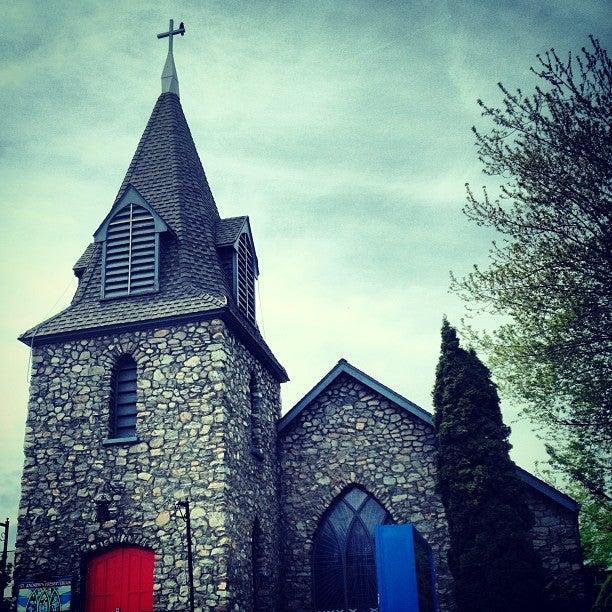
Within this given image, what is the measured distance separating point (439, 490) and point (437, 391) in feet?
7.26

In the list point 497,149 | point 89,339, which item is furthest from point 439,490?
point 89,339

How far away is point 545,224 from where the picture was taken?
12.6 meters

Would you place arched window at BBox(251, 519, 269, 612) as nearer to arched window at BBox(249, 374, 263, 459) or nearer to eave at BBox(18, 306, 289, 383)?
arched window at BBox(249, 374, 263, 459)

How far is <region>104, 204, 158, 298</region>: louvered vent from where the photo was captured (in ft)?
48.5

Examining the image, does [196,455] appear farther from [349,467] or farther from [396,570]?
[396,570]

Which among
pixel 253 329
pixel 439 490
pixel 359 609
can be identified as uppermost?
pixel 253 329

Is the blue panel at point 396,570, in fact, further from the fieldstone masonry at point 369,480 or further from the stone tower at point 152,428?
the fieldstone masonry at point 369,480

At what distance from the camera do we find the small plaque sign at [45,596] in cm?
1195

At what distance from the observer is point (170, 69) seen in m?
19.7

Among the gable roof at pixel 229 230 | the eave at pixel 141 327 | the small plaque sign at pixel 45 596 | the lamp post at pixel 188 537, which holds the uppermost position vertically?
the gable roof at pixel 229 230

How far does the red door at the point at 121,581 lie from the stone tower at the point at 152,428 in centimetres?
2

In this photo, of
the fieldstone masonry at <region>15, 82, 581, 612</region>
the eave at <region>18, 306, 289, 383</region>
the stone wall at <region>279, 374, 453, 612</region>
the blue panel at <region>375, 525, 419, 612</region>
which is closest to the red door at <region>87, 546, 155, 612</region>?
the fieldstone masonry at <region>15, 82, 581, 612</region>

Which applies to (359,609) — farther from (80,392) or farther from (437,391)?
(80,392)

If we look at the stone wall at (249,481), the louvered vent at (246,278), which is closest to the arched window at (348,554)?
the stone wall at (249,481)
